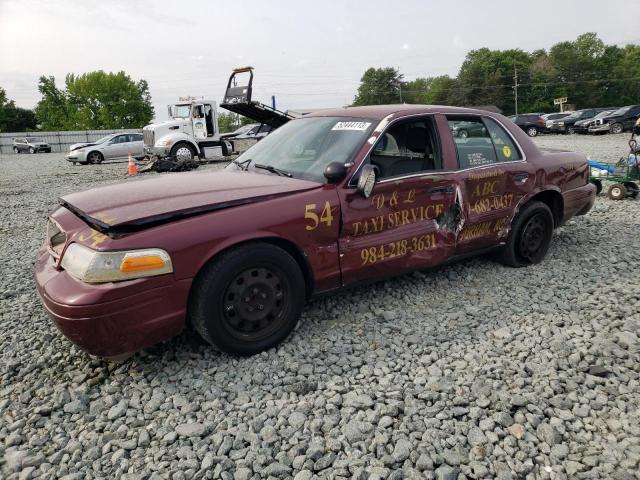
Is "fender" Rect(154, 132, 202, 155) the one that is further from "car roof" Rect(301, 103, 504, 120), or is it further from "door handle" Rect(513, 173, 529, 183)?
"door handle" Rect(513, 173, 529, 183)

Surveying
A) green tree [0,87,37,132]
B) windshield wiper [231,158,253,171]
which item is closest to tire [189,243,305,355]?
windshield wiper [231,158,253,171]

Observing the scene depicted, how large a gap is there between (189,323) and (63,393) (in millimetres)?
791

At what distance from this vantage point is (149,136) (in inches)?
704

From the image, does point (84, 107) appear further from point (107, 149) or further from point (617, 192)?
point (617, 192)

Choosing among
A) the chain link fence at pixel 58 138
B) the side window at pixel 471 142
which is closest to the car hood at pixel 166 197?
the side window at pixel 471 142

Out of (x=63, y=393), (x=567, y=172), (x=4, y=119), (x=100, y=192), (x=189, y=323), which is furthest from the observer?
(x=4, y=119)

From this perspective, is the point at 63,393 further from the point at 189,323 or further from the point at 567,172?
the point at 567,172

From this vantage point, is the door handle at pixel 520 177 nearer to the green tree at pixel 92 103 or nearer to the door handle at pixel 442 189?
the door handle at pixel 442 189

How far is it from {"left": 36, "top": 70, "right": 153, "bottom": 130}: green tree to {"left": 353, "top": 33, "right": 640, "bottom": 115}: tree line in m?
40.1

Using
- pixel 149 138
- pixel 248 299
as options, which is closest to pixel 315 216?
pixel 248 299

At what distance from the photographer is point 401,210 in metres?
3.45

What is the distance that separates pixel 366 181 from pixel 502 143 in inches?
71.6

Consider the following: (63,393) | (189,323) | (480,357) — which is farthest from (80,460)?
(480,357)

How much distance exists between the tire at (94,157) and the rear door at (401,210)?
66.8ft
